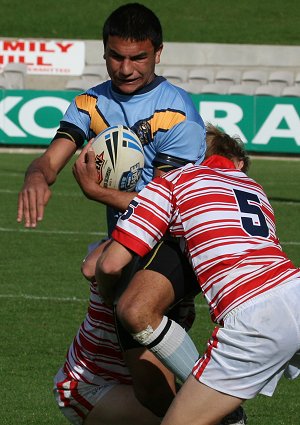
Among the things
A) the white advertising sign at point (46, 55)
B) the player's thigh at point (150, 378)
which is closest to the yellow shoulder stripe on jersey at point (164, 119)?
the player's thigh at point (150, 378)

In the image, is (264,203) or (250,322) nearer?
(250,322)

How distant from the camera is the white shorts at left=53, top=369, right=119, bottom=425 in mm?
5641

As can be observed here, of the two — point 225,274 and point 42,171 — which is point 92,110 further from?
point 225,274

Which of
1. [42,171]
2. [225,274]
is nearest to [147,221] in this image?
[225,274]

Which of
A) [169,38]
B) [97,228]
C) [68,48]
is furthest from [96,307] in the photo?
[169,38]

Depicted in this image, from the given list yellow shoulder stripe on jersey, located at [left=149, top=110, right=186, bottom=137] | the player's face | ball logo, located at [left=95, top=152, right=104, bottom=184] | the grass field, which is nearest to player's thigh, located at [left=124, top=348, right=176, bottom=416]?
ball logo, located at [left=95, top=152, right=104, bottom=184]

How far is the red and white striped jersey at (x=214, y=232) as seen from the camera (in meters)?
4.32

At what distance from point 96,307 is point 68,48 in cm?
2635

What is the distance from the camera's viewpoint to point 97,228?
13.9 metres

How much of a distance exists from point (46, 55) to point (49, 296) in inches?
876

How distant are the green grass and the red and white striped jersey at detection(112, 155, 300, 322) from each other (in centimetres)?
3243

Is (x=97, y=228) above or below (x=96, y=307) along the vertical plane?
below

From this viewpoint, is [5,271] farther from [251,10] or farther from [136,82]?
[251,10]

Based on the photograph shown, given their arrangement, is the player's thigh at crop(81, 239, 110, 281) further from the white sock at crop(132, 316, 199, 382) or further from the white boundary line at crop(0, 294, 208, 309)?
the white boundary line at crop(0, 294, 208, 309)
